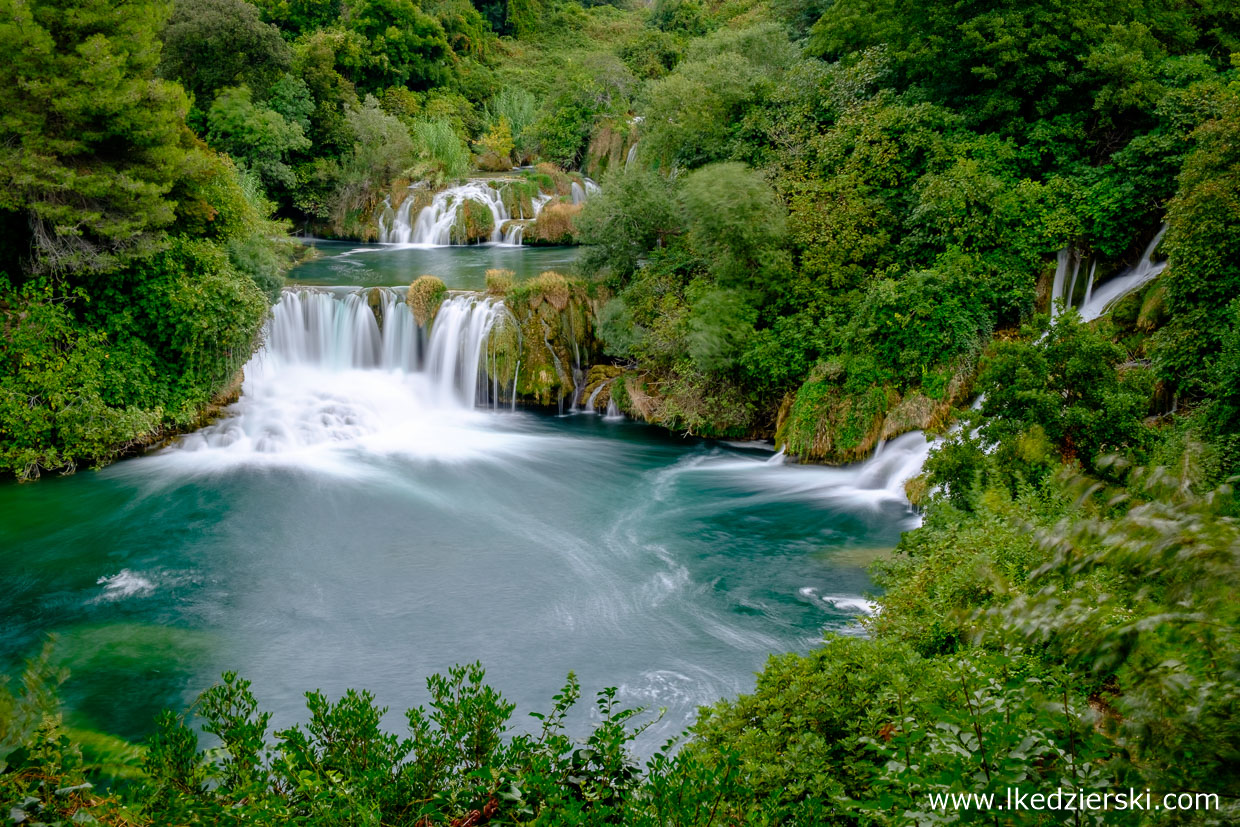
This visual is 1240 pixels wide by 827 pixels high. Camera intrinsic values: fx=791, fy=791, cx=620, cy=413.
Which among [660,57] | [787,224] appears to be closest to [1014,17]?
[787,224]

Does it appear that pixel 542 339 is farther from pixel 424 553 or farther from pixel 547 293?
pixel 424 553

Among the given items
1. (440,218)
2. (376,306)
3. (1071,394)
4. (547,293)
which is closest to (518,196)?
(440,218)

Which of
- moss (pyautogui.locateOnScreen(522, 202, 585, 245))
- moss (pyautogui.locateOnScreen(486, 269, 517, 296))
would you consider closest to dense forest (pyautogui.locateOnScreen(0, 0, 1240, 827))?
moss (pyautogui.locateOnScreen(486, 269, 517, 296))

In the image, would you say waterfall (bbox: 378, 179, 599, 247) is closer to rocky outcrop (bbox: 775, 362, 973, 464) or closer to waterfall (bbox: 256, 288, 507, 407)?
waterfall (bbox: 256, 288, 507, 407)

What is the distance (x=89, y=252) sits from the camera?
14.6 metres

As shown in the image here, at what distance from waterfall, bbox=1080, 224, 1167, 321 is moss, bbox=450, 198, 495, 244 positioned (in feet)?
74.1

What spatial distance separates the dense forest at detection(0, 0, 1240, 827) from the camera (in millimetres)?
3066

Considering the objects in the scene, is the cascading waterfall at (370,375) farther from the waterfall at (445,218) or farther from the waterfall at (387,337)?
the waterfall at (445,218)

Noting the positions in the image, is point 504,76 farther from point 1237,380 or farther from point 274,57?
point 1237,380

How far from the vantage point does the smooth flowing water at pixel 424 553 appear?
9.83 m

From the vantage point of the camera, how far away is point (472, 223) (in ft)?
103

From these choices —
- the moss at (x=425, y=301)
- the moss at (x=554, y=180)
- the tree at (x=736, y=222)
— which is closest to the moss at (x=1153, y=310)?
the tree at (x=736, y=222)

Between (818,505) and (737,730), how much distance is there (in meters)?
9.41

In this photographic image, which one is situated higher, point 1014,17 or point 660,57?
point 660,57
